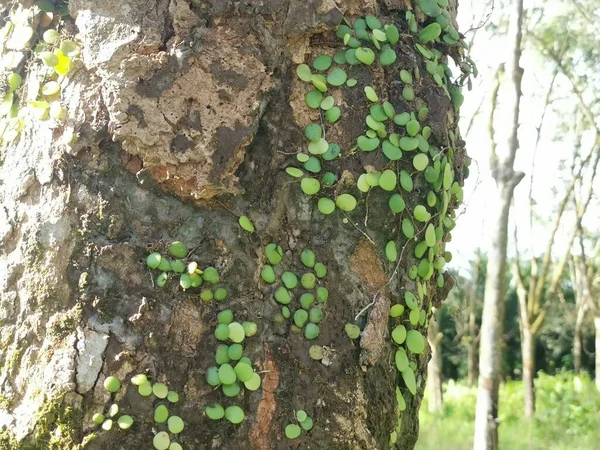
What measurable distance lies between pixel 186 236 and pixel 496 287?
3762 mm

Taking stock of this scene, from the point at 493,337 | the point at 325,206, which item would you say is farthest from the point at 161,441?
the point at 493,337

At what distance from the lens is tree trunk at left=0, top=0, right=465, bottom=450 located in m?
1.39

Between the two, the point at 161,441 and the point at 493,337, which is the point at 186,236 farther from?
the point at 493,337

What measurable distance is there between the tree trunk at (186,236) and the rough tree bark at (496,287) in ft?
10.7

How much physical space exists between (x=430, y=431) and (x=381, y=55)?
7.87 meters

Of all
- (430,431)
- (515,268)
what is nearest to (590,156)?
(515,268)

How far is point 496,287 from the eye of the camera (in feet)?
15.5

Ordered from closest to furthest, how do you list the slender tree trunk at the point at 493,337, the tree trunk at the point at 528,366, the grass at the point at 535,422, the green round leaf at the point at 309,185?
the green round leaf at the point at 309,185 → the slender tree trunk at the point at 493,337 → the grass at the point at 535,422 → the tree trunk at the point at 528,366

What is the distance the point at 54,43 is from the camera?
1.57 metres

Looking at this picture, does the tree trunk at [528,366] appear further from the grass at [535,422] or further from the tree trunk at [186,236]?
the tree trunk at [186,236]

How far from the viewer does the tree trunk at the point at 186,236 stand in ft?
4.56

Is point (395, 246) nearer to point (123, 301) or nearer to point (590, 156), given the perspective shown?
point (123, 301)

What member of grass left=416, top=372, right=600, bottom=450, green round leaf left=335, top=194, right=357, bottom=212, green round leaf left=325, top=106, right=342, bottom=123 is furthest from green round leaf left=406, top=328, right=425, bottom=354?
grass left=416, top=372, right=600, bottom=450

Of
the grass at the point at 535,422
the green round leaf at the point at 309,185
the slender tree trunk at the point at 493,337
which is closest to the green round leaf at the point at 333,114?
the green round leaf at the point at 309,185
